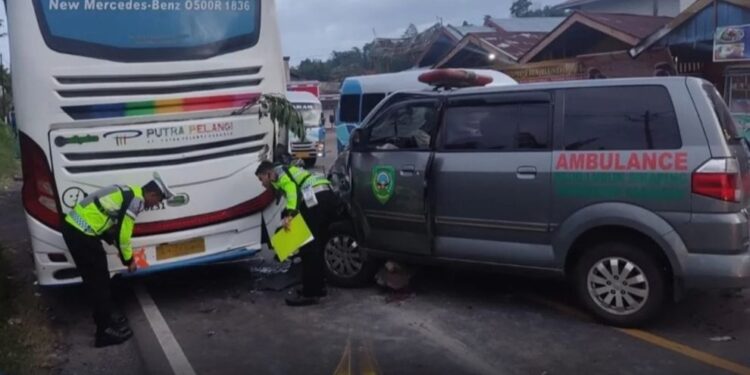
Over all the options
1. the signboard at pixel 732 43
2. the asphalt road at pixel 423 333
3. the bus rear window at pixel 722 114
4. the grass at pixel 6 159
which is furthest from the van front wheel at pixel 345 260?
the grass at pixel 6 159

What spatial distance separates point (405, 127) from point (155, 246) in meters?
2.47

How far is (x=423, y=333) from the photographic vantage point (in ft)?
19.6

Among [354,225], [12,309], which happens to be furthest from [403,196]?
[12,309]

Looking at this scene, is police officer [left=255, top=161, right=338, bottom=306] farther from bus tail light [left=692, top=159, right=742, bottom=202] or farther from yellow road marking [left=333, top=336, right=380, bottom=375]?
bus tail light [left=692, top=159, right=742, bottom=202]

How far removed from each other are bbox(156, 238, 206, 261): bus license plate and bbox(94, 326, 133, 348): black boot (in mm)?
804

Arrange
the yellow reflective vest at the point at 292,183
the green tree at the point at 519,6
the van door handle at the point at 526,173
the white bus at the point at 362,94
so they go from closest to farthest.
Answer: the van door handle at the point at 526,173, the yellow reflective vest at the point at 292,183, the white bus at the point at 362,94, the green tree at the point at 519,6

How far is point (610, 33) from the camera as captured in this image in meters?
16.7

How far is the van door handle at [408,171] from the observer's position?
666cm

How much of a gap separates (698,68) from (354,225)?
10.5 metres

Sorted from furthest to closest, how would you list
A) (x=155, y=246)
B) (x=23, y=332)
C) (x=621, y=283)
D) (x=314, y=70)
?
1. (x=314, y=70)
2. (x=155, y=246)
3. (x=23, y=332)
4. (x=621, y=283)

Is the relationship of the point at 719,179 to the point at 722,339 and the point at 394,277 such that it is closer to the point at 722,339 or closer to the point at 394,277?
the point at 722,339

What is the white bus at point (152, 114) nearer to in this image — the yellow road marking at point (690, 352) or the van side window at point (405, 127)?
the van side window at point (405, 127)

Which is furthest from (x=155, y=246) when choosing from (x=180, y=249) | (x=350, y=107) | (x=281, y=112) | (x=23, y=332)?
(x=350, y=107)

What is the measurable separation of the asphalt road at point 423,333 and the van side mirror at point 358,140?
1.38 metres
